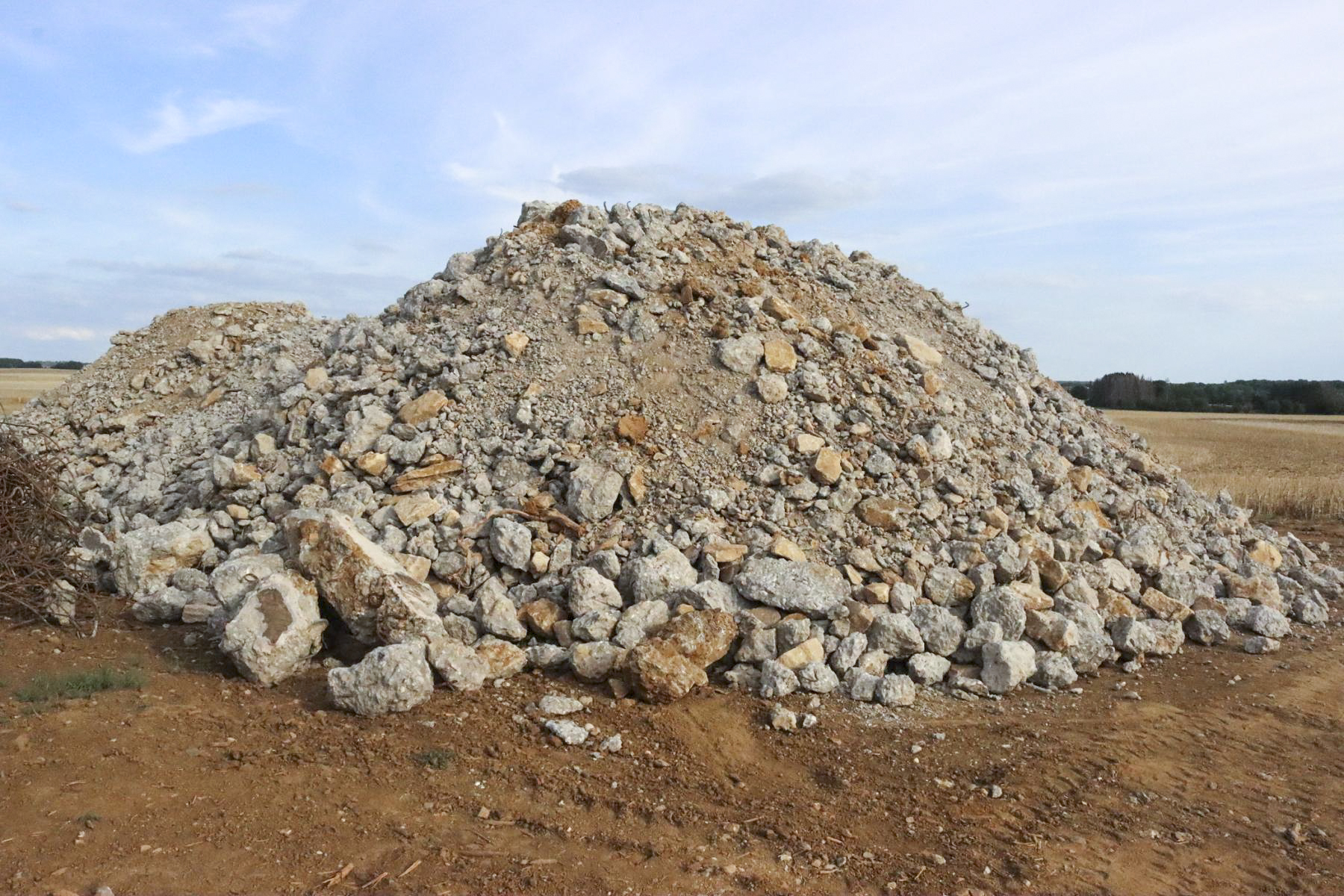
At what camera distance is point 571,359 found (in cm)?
898

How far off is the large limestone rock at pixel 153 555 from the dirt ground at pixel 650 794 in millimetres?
1121

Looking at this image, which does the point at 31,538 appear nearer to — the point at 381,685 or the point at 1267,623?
the point at 381,685

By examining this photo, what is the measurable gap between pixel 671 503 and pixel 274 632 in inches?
128

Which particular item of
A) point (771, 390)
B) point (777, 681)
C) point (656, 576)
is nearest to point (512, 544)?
point (656, 576)

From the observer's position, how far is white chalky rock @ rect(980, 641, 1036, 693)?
21.0ft

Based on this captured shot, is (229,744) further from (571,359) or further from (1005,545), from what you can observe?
(1005,545)

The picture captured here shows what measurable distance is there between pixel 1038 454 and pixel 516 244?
6496mm

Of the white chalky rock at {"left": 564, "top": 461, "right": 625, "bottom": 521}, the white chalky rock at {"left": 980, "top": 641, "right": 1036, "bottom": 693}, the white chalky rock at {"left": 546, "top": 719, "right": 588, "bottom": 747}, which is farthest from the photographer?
the white chalky rock at {"left": 564, "top": 461, "right": 625, "bottom": 521}

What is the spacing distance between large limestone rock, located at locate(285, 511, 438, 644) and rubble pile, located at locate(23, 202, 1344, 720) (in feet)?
0.07

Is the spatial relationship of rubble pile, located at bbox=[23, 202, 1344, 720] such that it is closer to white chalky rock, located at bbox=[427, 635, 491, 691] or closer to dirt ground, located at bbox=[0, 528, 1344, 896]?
white chalky rock, located at bbox=[427, 635, 491, 691]

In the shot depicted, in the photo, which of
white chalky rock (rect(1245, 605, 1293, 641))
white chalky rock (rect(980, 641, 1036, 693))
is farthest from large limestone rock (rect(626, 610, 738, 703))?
white chalky rock (rect(1245, 605, 1293, 641))

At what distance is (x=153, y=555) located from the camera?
771 centimetres

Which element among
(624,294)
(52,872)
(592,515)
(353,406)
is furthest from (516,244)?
(52,872)

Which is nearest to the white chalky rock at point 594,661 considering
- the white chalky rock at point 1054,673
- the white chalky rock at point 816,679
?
the white chalky rock at point 816,679
